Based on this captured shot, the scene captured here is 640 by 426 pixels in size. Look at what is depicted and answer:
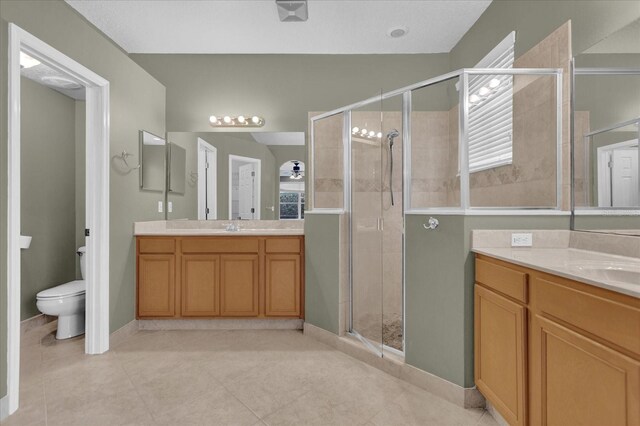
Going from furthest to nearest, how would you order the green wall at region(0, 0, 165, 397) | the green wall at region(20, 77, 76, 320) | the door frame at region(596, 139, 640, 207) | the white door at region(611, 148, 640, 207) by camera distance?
the green wall at region(20, 77, 76, 320), the green wall at region(0, 0, 165, 397), the door frame at region(596, 139, 640, 207), the white door at region(611, 148, 640, 207)

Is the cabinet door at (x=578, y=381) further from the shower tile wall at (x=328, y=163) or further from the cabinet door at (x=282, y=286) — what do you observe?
the cabinet door at (x=282, y=286)

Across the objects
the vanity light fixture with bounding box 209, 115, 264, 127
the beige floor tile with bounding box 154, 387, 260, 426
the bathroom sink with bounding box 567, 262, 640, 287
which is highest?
the vanity light fixture with bounding box 209, 115, 264, 127

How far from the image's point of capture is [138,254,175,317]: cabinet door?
291 centimetres

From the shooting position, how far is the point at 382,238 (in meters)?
2.25

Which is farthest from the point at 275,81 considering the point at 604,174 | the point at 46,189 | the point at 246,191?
the point at 604,174

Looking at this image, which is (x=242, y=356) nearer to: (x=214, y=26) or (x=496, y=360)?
(x=496, y=360)

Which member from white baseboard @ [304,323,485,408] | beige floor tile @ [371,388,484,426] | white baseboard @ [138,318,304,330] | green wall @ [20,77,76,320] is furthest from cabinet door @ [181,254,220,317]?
beige floor tile @ [371,388,484,426]

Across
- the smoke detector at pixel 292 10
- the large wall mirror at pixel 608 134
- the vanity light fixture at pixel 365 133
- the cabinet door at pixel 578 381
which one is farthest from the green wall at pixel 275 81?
the cabinet door at pixel 578 381

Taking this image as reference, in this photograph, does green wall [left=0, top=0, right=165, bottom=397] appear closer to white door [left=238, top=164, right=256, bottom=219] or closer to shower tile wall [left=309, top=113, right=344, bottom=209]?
white door [left=238, top=164, right=256, bottom=219]

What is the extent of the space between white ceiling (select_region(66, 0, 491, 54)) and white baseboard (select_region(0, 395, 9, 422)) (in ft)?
9.39

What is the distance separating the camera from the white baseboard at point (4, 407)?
5.46 feet

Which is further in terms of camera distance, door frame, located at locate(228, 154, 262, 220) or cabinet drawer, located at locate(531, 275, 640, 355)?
door frame, located at locate(228, 154, 262, 220)

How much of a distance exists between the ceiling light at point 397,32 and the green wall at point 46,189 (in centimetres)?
352

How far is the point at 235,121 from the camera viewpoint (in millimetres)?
3395
